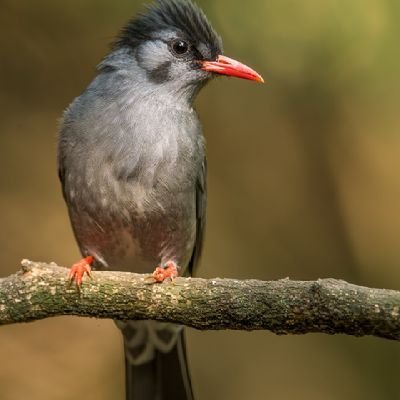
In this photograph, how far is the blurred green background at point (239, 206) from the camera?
684cm

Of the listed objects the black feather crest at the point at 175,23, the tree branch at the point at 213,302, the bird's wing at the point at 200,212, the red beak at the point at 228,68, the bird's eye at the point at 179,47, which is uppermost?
the black feather crest at the point at 175,23

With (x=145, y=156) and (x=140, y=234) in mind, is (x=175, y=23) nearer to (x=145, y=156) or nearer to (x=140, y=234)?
(x=145, y=156)

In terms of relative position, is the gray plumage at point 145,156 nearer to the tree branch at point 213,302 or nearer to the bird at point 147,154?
the bird at point 147,154

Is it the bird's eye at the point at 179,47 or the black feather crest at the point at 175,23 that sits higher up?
the black feather crest at the point at 175,23

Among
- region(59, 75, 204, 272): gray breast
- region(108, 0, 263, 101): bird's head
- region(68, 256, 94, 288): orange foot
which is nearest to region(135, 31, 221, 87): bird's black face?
region(108, 0, 263, 101): bird's head

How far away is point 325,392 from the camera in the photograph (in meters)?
6.87

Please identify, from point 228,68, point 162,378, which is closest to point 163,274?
point 162,378

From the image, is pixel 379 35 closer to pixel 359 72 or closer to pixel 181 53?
pixel 359 72

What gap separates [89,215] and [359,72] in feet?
7.29

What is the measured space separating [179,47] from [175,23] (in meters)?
0.15

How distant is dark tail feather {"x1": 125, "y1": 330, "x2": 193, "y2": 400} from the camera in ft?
17.6

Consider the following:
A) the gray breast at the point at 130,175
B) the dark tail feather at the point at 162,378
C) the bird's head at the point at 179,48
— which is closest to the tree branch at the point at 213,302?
the gray breast at the point at 130,175

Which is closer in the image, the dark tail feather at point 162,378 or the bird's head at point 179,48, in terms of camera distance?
the bird's head at point 179,48

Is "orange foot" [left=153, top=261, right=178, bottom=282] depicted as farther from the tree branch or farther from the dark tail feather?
the dark tail feather
